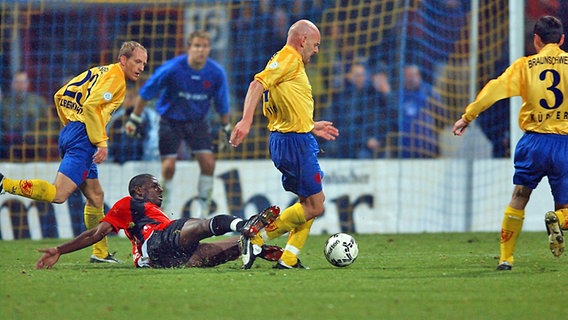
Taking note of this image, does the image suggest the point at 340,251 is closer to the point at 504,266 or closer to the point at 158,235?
the point at 504,266

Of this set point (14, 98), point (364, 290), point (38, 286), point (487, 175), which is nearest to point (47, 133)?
point (14, 98)

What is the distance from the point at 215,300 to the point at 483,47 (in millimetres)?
10067

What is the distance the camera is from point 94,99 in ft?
31.6

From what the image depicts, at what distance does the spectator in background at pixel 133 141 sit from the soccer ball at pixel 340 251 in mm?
6825

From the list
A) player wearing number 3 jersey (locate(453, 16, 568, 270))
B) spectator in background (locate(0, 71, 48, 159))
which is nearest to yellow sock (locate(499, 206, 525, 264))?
player wearing number 3 jersey (locate(453, 16, 568, 270))

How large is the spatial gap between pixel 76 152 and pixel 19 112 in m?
6.44

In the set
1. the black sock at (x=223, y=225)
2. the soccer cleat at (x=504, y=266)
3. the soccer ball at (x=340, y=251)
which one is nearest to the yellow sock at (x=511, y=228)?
the soccer cleat at (x=504, y=266)

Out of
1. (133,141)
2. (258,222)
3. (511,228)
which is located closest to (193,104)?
(133,141)

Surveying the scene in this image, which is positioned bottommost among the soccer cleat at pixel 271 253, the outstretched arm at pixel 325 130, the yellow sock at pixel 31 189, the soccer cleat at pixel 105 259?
the soccer cleat at pixel 105 259

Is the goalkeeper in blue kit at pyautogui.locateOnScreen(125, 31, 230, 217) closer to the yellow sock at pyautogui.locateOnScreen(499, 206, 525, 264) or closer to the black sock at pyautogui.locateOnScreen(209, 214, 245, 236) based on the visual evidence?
the black sock at pyautogui.locateOnScreen(209, 214, 245, 236)

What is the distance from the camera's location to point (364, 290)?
7270 mm

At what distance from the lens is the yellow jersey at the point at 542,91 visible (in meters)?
8.62

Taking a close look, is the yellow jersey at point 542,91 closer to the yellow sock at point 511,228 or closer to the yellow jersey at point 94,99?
the yellow sock at point 511,228

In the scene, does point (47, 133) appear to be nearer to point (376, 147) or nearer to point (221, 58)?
point (221, 58)
